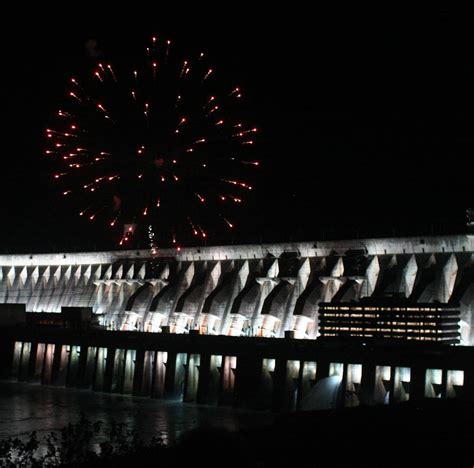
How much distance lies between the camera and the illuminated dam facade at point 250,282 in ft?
199

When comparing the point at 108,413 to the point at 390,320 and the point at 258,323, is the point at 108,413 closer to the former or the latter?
the point at 258,323

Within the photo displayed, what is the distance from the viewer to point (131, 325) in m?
77.3

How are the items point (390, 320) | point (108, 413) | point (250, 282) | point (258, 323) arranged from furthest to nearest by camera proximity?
1. point (250, 282)
2. point (258, 323)
3. point (390, 320)
4. point (108, 413)

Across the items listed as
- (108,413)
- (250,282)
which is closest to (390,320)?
(250,282)

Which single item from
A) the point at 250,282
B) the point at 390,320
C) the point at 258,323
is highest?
the point at 250,282

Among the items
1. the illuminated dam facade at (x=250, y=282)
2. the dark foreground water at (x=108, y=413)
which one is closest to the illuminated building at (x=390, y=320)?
the illuminated dam facade at (x=250, y=282)

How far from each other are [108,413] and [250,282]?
23666 millimetres

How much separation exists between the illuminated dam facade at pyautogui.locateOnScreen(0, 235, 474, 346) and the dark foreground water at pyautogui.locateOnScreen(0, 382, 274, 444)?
12175mm

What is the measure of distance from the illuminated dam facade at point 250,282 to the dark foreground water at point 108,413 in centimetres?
1217

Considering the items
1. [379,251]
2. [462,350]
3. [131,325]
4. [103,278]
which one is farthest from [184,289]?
[462,350]

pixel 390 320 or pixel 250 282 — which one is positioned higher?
pixel 250 282

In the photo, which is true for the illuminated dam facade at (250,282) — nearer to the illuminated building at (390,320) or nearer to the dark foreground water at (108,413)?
the illuminated building at (390,320)

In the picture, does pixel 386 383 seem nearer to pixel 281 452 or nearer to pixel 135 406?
pixel 135 406

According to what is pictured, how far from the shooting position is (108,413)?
50.8 meters
